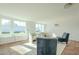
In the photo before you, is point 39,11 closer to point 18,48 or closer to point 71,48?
point 18,48

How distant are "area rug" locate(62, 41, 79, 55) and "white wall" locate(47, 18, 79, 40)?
92 millimetres

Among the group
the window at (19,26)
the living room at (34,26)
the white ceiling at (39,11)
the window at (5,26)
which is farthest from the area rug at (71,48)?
the window at (5,26)

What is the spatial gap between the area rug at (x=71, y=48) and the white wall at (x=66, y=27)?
0.09 meters

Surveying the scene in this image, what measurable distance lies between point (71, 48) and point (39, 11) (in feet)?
2.86

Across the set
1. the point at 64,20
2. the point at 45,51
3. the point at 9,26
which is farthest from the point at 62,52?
the point at 9,26

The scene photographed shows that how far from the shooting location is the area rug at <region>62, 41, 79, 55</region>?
1.63 metres

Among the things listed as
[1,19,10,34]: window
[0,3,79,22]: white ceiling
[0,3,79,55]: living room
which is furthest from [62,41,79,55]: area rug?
[1,19,10,34]: window

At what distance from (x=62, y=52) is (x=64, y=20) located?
573mm

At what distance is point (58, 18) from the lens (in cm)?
176

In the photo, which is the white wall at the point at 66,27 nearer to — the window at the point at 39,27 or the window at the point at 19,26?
the window at the point at 39,27

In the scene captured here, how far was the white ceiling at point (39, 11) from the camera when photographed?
1.52 metres

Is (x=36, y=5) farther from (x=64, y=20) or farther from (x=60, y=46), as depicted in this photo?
(x=60, y=46)

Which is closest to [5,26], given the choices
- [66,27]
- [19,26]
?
[19,26]

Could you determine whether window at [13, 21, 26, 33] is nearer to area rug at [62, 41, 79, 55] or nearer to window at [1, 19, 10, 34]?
window at [1, 19, 10, 34]
